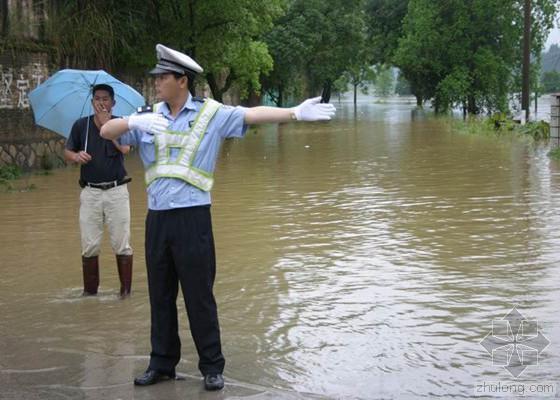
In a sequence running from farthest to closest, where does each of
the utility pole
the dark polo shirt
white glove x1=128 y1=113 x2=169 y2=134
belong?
the utility pole < the dark polo shirt < white glove x1=128 y1=113 x2=169 y2=134

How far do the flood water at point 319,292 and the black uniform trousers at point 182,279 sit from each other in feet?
0.71

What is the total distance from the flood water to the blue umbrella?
1.59m

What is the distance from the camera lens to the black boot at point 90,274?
24.7 feet

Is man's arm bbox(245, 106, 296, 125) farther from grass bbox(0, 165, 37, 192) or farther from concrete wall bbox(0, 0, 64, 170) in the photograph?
concrete wall bbox(0, 0, 64, 170)

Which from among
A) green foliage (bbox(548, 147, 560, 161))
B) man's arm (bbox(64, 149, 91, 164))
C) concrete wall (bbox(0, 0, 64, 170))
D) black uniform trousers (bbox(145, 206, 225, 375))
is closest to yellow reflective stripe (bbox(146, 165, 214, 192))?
black uniform trousers (bbox(145, 206, 225, 375))

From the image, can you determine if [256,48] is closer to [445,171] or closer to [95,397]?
[445,171]

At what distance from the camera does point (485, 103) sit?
4669 centimetres

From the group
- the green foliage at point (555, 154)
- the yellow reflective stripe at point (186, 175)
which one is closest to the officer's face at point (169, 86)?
the yellow reflective stripe at point (186, 175)

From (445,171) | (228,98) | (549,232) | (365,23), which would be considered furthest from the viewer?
(365,23)

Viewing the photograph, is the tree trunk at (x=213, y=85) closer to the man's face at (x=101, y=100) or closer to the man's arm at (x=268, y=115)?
the man's face at (x=101, y=100)

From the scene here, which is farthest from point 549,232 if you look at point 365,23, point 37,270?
point 365,23

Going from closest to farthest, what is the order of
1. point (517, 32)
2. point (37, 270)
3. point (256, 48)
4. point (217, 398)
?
point (217, 398)
point (37, 270)
point (256, 48)
point (517, 32)

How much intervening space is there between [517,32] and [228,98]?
17.2 meters

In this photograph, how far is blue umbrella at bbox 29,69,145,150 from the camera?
25.3 ft
